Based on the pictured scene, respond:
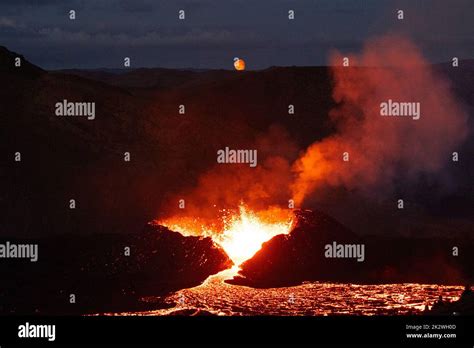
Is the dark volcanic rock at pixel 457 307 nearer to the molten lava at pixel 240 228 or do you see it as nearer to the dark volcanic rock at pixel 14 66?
the molten lava at pixel 240 228

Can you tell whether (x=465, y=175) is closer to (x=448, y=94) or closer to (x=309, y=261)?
(x=448, y=94)

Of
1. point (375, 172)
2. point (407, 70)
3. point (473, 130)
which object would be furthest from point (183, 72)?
point (375, 172)

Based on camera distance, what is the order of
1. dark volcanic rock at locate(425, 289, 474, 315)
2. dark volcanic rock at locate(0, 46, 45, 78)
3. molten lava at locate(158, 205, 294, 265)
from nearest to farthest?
dark volcanic rock at locate(425, 289, 474, 315) → molten lava at locate(158, 205, 294, 265) → dark volcanic rock at locate(0, 46, 45, 78)

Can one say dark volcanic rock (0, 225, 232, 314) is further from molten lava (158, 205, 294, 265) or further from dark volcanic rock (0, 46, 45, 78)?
dark volcanic rock (0, 46, 45, 78)

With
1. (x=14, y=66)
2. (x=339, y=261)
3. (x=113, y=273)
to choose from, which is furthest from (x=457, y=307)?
(x=14, y=66)

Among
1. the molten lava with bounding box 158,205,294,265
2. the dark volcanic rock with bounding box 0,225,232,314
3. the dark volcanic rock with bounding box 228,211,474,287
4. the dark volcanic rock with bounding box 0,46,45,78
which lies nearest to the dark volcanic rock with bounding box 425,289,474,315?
the dark volcanic rock with bounding box 228,211,474,287

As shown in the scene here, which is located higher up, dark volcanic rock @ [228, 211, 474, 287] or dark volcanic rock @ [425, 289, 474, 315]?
dark volcanic rock @ [228, 211, 474, 287]

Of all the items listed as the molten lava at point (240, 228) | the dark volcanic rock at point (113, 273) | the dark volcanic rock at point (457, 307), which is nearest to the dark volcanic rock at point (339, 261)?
the molten lava at point (240, 228)
